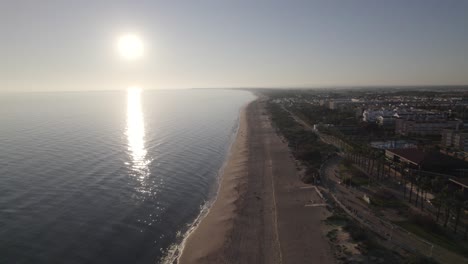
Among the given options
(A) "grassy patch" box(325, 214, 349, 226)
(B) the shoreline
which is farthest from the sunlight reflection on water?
(A) "grassy patch" box(325, 214, 349, 226)

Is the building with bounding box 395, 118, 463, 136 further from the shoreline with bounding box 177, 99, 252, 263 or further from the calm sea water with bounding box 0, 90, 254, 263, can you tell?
the shoreline with bounding box 177, 99, 252, 263

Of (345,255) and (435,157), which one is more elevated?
(435,157)

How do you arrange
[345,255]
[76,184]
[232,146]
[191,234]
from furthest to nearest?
[232,146] < [76,184] < [191,234] < [345,255]

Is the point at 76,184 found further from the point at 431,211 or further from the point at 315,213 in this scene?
the point at 431,211

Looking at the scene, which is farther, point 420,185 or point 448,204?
point 420,185

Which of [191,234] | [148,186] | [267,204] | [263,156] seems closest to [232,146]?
[263,156]

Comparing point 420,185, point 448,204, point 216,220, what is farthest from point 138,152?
point 448,204


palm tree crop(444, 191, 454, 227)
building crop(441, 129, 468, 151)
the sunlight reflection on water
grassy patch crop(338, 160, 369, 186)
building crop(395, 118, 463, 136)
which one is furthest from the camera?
building crop(395, 118, 463, 136)

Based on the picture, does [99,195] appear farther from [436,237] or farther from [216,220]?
[436,237]
